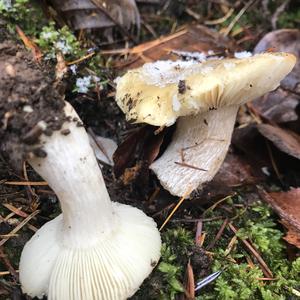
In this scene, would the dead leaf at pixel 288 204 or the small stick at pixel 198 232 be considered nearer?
the small stick at pixel 198 232

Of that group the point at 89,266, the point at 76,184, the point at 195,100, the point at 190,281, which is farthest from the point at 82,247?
the point at 195,100

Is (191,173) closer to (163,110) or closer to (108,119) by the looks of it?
(163,110)

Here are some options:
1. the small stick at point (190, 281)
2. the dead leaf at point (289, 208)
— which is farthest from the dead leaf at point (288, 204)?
the small stick at point (190, 281)

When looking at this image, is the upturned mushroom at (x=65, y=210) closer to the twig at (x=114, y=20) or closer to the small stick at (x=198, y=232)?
the small stick at (x=198, y=232)

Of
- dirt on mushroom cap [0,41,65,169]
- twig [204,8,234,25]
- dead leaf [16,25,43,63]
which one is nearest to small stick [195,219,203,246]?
dirt on mushroom cap [0,41,65,169]

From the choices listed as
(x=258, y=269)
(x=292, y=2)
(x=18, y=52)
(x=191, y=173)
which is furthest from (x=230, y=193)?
(x=292, y=2)

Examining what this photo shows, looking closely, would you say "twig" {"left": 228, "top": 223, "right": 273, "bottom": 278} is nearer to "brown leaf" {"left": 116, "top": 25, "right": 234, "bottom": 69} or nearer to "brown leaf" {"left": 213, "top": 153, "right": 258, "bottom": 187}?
"brown leaf" {"left": 213, "top": 153, "right": 258, "bottom": 187}

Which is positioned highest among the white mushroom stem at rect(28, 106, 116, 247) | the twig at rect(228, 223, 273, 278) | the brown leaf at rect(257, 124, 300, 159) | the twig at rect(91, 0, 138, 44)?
the twig at rect(91, 0, 138, 44)

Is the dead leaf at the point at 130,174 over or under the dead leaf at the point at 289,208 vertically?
over
